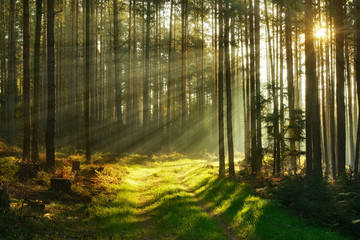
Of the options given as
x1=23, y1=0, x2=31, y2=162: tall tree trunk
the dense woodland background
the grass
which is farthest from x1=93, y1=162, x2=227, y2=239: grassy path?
x1=23, y1=0, x2=31, y2=162: tall tree trunk

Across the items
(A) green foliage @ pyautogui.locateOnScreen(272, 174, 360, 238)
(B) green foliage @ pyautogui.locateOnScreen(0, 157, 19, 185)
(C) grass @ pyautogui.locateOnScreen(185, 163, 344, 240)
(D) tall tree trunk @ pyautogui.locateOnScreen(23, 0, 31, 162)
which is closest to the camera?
(C) grass @ pyautogui.locateOnScreen(185, 163, 344, 240)

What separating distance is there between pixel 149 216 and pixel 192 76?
101 ft

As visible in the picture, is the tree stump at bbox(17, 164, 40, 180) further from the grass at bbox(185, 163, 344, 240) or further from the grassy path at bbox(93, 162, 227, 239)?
the grass at bbox(185, 163, 344, 240)

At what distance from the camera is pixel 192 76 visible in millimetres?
38219

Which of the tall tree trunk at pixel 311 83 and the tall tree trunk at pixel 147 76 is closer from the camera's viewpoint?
the tall tree trunk at pixel 311 83

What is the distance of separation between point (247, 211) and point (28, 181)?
25.2 feet

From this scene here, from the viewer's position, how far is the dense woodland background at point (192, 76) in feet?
44.3

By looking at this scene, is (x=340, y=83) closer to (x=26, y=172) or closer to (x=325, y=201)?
(x=325, y=201)

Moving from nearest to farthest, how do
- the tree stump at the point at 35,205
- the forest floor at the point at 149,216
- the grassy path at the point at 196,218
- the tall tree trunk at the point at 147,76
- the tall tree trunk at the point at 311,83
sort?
1. the forest floor at the point at 149,216
2. the grassy path at the point at 196,218
3. the tree stump at the point at 35,205
4. the tall tree trunk at the point at 311,83
5. the tall tree trunk at the point at 147,76

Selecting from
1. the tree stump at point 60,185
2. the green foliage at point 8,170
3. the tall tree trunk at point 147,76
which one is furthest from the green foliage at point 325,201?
the tall tree trunk at point 147,76

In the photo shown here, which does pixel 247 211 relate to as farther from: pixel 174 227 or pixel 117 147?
pixel 117 147

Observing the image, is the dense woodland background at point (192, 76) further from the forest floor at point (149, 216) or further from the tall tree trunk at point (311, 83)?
the forest floor at point (149, 216)

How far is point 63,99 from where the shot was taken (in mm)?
31922

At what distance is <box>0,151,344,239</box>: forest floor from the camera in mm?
6411
